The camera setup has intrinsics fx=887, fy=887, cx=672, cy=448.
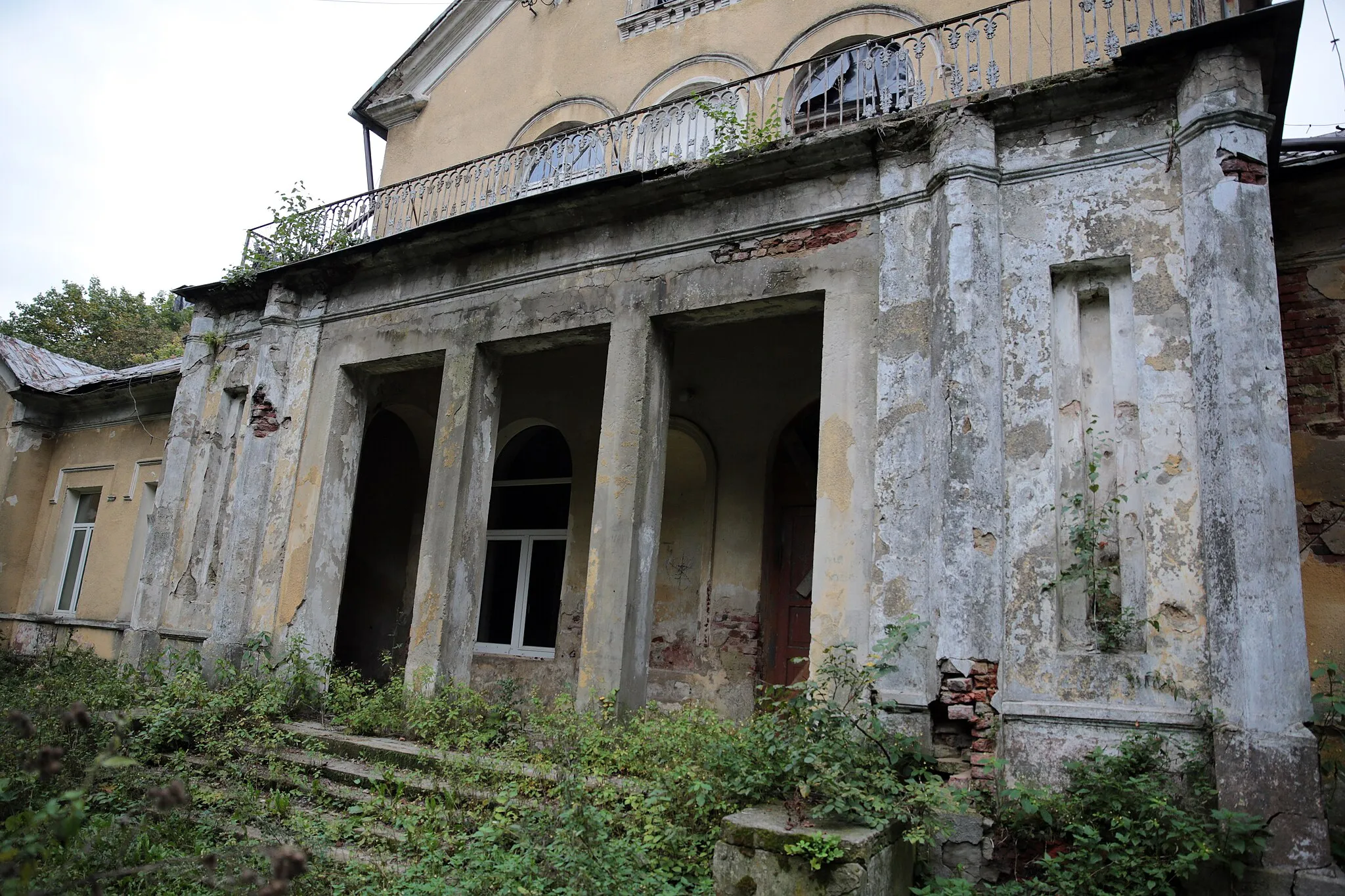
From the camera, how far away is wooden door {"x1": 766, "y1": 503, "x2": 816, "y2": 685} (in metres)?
9.25

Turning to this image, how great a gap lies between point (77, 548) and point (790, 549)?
12.0m

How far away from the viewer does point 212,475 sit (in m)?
10.5

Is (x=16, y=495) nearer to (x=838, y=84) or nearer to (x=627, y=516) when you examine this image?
(x=627, y=516)

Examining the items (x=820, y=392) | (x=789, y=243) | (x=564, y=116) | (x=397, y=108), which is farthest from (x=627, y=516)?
(x=397, y=108)

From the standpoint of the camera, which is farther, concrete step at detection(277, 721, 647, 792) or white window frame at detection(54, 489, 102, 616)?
white window frame at detection(54, 489, 102, 616)

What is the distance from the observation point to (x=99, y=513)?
1384 cm

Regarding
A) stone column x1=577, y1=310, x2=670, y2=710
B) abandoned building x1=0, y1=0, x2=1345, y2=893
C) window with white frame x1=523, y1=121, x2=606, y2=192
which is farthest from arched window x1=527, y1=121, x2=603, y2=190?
stone column x1=577, y1=310, x2=670, y2=710

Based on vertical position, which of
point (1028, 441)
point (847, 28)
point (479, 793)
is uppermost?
point (847, 28)

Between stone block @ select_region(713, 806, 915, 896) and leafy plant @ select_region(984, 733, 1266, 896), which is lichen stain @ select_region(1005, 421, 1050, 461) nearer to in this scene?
leafy plant @ select_region(984, 733, 1266, 896)

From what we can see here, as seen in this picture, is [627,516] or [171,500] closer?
[627,516]

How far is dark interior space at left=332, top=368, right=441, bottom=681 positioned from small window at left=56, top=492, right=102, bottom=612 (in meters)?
5.40

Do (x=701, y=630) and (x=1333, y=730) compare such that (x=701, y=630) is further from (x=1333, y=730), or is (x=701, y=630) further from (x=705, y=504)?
(x=1333, y=730)

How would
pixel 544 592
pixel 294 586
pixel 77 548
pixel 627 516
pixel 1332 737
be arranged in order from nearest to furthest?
pixel 1332 737, pixel 627 516, pixel 294 586, pixel 544 592, pixel 77 548

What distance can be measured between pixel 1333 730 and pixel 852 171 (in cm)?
514
